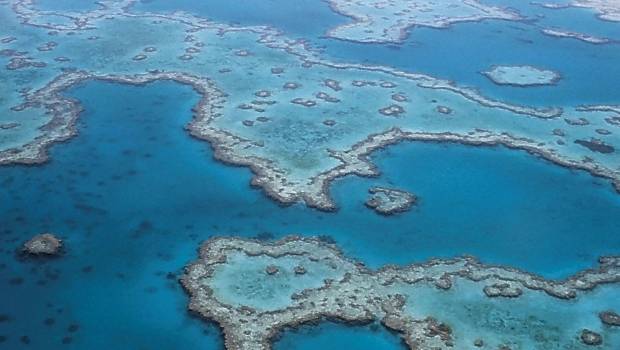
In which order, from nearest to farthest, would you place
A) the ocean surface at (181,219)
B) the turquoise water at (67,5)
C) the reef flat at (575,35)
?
the ocean surface at (181,219)
the reef flat at (575,35)
the turquoise water at (67,5)

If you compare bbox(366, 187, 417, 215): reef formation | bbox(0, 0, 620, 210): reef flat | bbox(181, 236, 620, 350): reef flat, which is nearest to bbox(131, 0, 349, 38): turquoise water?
bbox(0, 0, 620, 210): reef flat

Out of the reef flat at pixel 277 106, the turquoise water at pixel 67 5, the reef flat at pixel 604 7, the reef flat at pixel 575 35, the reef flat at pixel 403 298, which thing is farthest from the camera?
the reef flat at pixel 604 7

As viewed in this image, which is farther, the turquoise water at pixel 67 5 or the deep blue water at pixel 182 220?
the turquoise water at pixel 67 5

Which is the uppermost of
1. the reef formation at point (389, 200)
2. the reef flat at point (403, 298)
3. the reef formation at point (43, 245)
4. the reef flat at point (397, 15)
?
the reef flat at point (397, 15)

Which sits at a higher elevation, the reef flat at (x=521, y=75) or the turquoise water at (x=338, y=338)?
the reef flat at (x=521, y=75)

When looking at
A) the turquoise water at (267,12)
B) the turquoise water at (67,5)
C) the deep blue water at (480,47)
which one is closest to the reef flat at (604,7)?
the deep blue water at (480,47)

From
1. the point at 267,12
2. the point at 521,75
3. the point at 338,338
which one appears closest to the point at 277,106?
the point at 521,75

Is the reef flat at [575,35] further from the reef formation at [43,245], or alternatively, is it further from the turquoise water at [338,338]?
the reef formation at [43,245]
